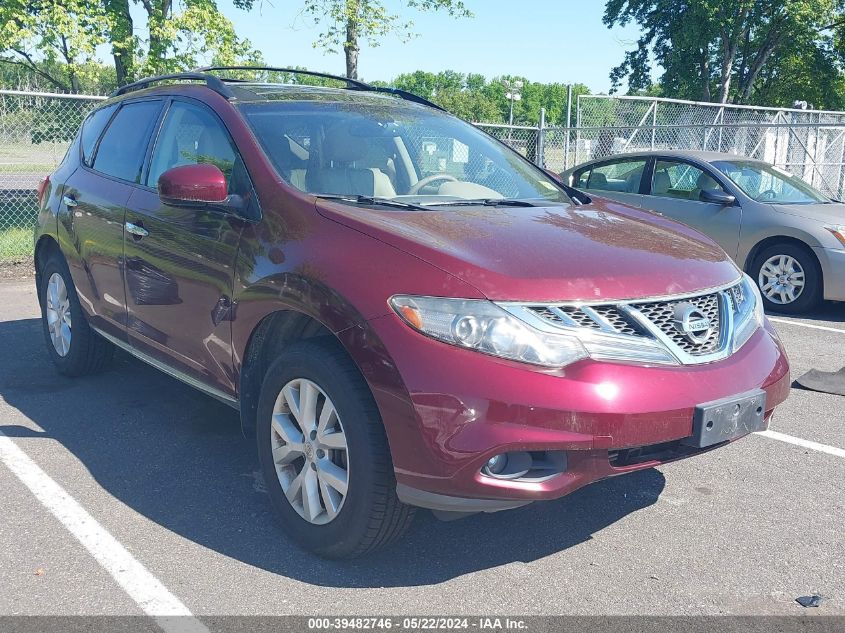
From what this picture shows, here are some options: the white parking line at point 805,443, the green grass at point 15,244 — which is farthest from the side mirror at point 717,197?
the green grass at point 15,244

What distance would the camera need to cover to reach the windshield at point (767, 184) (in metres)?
8.59

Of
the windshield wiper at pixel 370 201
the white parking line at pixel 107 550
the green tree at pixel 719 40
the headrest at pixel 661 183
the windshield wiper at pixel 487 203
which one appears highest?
the green tree at pixel 719 40

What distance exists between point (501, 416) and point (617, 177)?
24.4ft

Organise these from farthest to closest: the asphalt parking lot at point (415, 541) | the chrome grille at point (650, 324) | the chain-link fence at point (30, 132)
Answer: the chain-link fence at point (30, 132) → the asphalt parking lot at point (415, 541) → the chrome grille at point (650, 324)

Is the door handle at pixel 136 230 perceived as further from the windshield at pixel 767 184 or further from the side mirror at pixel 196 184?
the windshield at pixel 767 184

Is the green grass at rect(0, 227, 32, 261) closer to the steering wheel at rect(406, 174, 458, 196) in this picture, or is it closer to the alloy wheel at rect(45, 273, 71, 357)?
the alloy wheel at rect(45, 273, 71, 357)

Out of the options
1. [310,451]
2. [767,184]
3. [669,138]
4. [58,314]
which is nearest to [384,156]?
[310,451]

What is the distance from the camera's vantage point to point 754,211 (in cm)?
835

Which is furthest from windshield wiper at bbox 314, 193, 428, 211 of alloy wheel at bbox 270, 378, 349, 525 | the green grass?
the green grass

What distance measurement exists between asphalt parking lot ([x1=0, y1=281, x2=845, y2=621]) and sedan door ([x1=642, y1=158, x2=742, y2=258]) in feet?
13.8

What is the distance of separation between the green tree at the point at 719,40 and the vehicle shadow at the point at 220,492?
98.5 ft

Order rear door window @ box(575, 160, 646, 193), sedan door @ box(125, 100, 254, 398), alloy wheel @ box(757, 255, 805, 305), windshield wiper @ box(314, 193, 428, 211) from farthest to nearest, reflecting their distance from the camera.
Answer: rear door window @ box(575, 160, 646, 193) → alloy wheel @ box(757, 255, 805, 305) → sedan door @ box(125, 100, 254, 398) → windshield wiper @ box(314, 193, 428, 211)

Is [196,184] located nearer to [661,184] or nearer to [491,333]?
[491,333]

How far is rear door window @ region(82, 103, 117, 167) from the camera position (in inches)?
203
